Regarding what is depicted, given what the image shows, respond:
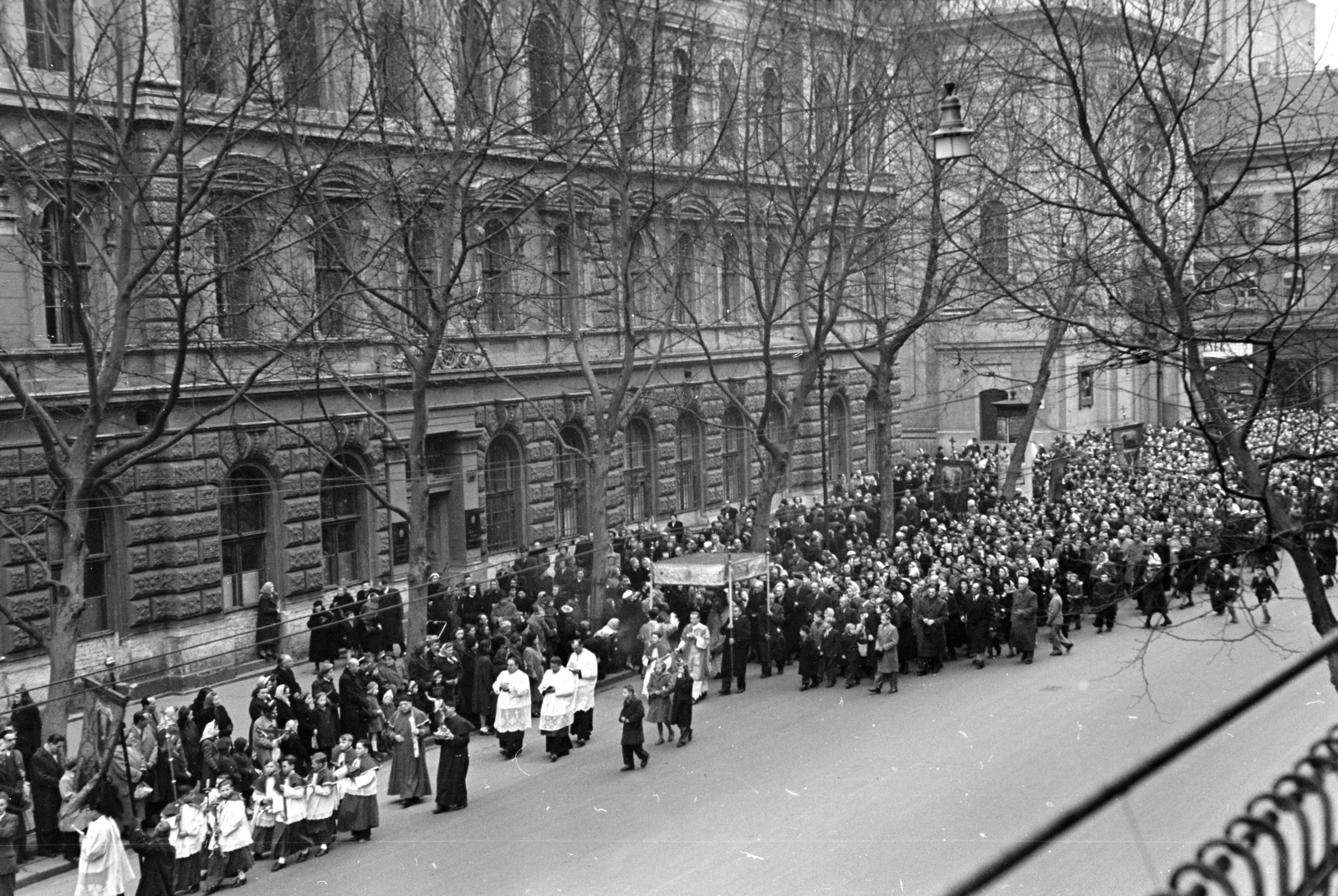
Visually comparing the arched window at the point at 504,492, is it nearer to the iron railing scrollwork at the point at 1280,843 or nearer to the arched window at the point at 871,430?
the arched window at the point at 871,430

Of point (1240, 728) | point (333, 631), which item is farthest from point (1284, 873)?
point (333, 631)

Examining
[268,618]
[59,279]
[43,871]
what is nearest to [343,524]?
[268,618]

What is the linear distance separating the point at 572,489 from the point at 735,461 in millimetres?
7324

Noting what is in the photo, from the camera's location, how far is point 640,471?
3791cm

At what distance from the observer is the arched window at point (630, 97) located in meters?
24.7

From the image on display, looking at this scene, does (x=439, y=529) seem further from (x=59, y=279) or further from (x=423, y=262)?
(x=59, y=279)

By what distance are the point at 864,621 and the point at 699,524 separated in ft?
50.8

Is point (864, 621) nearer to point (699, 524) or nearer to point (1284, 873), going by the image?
point (699, 524)

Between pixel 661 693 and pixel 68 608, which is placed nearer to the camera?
pixel 68 608

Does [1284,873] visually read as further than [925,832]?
No

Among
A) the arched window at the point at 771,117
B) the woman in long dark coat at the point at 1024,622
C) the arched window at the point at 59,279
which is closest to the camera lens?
the arched window at the point at 59,279

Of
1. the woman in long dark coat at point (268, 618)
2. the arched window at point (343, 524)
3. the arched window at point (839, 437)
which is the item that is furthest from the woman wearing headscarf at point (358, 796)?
the arched window at point (839, 437)

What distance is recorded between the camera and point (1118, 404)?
192ft

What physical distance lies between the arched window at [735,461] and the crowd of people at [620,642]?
3.45 metres
